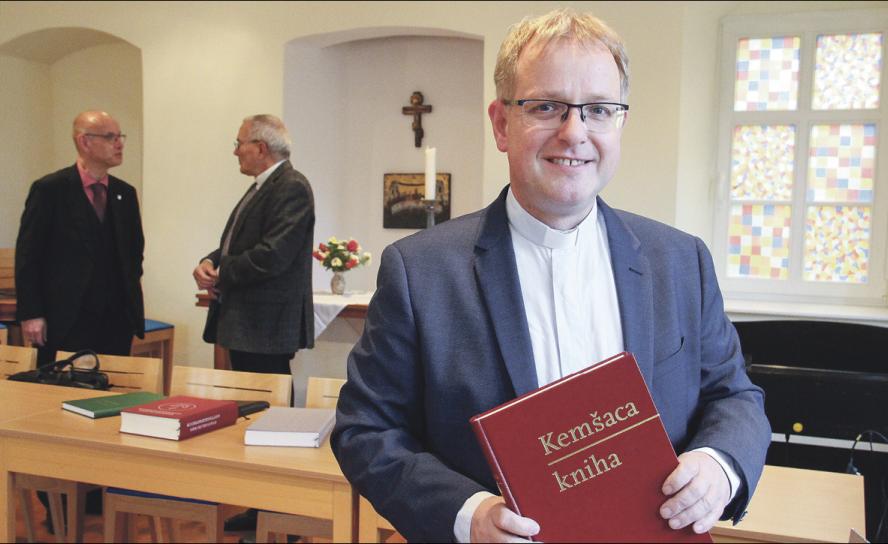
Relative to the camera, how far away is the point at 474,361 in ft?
3.75

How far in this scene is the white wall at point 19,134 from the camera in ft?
13.9

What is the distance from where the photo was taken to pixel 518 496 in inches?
38.1

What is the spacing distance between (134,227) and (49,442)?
183 cm

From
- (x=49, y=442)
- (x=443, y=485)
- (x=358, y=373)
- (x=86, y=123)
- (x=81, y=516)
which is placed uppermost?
(x=86, y=123)

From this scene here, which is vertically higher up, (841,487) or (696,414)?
(696,414)

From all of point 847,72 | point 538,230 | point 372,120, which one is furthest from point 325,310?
point 847,72

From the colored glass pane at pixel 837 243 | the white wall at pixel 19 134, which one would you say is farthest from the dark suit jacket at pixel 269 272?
the colored glass pane at pixel 837 243

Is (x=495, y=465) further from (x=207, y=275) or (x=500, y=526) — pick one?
(x=207, y=275)

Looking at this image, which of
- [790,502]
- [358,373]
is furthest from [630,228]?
[790,502]

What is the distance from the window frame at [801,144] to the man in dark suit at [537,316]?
377 cm

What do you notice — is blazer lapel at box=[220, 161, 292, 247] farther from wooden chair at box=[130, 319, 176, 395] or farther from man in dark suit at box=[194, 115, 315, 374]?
wooden chair at box=[130, 319, 176, 395]

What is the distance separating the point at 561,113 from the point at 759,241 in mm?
4090

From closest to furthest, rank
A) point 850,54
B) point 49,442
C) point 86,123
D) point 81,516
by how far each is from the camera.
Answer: point 49,442, point 81,516, point 86,123, point 850,54

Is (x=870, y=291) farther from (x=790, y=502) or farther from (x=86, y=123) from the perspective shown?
(x=86, y=123)
